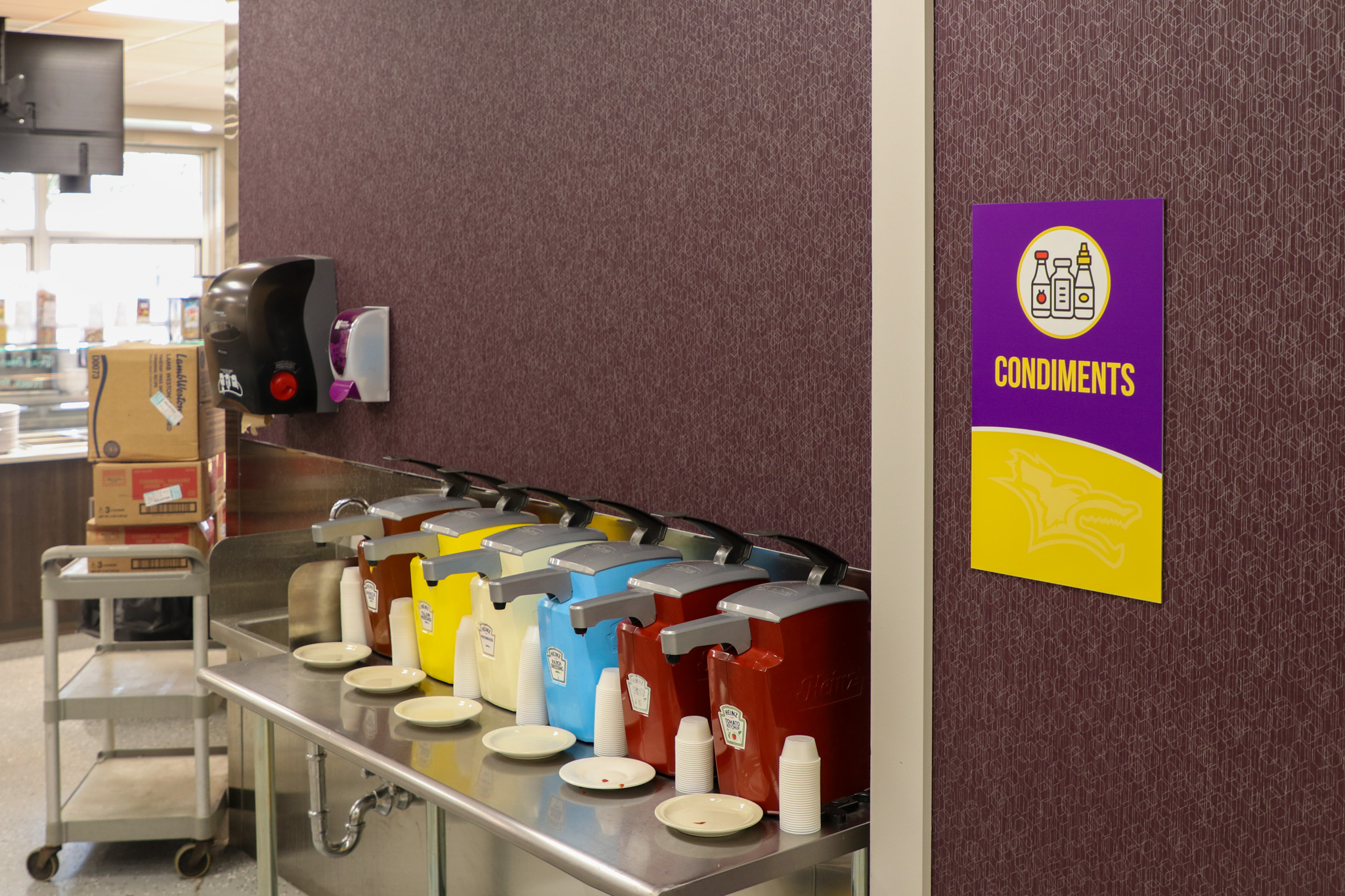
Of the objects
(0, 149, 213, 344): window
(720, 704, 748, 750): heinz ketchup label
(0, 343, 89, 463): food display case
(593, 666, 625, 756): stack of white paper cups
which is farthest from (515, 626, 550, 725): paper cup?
(0, 149, 213, 344): window

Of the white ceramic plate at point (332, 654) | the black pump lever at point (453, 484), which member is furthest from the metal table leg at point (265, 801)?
the black pump lever at point (453, 484)

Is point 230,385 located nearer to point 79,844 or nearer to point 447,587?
point 447,587

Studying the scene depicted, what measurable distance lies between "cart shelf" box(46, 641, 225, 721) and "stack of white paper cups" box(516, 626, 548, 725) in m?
1.56

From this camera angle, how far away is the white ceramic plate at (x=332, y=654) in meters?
2.10

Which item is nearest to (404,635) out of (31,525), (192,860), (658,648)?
(658,648)

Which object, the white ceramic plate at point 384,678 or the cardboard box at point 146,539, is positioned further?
the cardboard box at point 146,539

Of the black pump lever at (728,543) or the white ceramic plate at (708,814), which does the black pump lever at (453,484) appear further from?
the white ceramic plate at (708,814)

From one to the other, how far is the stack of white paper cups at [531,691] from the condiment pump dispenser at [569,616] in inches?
0.5

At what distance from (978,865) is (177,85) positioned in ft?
25.6

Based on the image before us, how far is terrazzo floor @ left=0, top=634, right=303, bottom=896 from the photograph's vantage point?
3.02 meters

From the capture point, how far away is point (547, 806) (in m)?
1.49

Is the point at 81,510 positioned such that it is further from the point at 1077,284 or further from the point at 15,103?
the point at 1077,284

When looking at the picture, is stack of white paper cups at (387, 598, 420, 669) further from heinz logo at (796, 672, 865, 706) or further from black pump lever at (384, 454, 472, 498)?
heinz logo at (796, 672, 865, 706)

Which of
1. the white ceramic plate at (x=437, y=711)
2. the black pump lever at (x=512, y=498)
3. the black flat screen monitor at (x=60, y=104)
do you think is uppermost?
the black flat screen monitor at (x=60, y=104)
